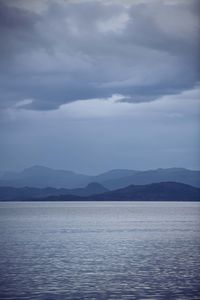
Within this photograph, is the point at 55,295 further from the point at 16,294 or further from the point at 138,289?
the point at 138,289

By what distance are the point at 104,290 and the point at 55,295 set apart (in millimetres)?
5103

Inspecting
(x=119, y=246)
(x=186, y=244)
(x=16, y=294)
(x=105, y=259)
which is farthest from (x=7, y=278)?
(x=186, y=244)

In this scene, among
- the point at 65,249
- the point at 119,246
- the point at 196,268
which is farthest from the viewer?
the point at 119,246

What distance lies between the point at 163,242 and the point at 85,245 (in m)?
16.3

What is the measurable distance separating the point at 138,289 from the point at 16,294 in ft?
38.1

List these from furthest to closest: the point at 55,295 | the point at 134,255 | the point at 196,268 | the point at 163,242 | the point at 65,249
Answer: the point at 163,242 < the point at 65,249 < the point at 134,255 < the point at 196,268 < the point at 55,295

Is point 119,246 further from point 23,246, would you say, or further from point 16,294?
point 16,294

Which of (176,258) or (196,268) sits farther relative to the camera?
(176,258)

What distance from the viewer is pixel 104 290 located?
4988 cm

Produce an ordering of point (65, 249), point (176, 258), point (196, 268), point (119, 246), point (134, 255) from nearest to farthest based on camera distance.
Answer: point (196, 268)
point (176, 258)
point (134, 255)
point (65, 249)
point (119, 246)

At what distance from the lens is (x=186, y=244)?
99.2m

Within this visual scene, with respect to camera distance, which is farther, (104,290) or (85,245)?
(85,245)

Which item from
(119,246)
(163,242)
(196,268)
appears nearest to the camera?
(196,268)

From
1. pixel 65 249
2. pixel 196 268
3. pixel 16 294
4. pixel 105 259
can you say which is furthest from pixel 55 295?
pixel 65 249
